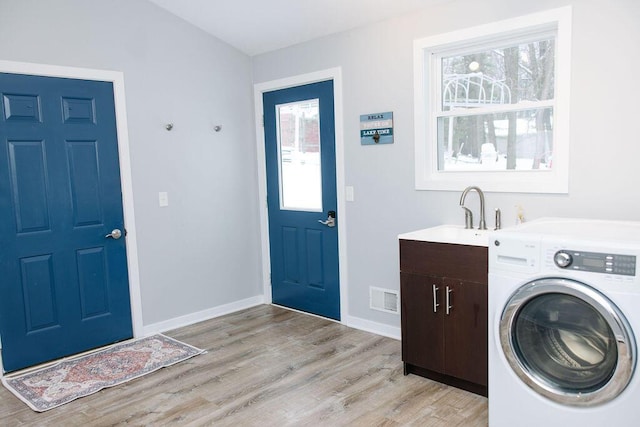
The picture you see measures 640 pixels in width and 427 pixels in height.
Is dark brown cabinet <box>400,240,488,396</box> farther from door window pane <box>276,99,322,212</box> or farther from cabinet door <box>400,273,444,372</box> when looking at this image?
door window pane <box>276,99,322,212</box>

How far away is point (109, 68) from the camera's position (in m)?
3.66

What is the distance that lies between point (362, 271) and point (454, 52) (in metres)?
1.74

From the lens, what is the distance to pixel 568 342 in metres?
2.09

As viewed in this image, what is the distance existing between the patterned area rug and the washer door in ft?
7.53

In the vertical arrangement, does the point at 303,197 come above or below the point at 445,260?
above

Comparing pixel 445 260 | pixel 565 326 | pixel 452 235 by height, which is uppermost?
pixel 452 235

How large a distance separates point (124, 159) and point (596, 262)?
3.18m

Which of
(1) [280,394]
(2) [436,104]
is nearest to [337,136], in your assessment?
Answer: (2) [436,104]

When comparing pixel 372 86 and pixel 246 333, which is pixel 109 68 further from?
pixel 246 333

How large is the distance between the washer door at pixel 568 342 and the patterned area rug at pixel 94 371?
2.29 metres

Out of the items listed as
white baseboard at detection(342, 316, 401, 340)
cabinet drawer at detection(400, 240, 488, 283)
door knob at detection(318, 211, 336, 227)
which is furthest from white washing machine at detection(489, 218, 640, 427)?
door knob at detection(318, 211, 336, 227)

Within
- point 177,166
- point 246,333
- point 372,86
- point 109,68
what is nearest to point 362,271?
point 246,333

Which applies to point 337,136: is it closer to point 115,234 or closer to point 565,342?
point 115,234

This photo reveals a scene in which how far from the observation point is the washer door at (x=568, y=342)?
6.32 ft
